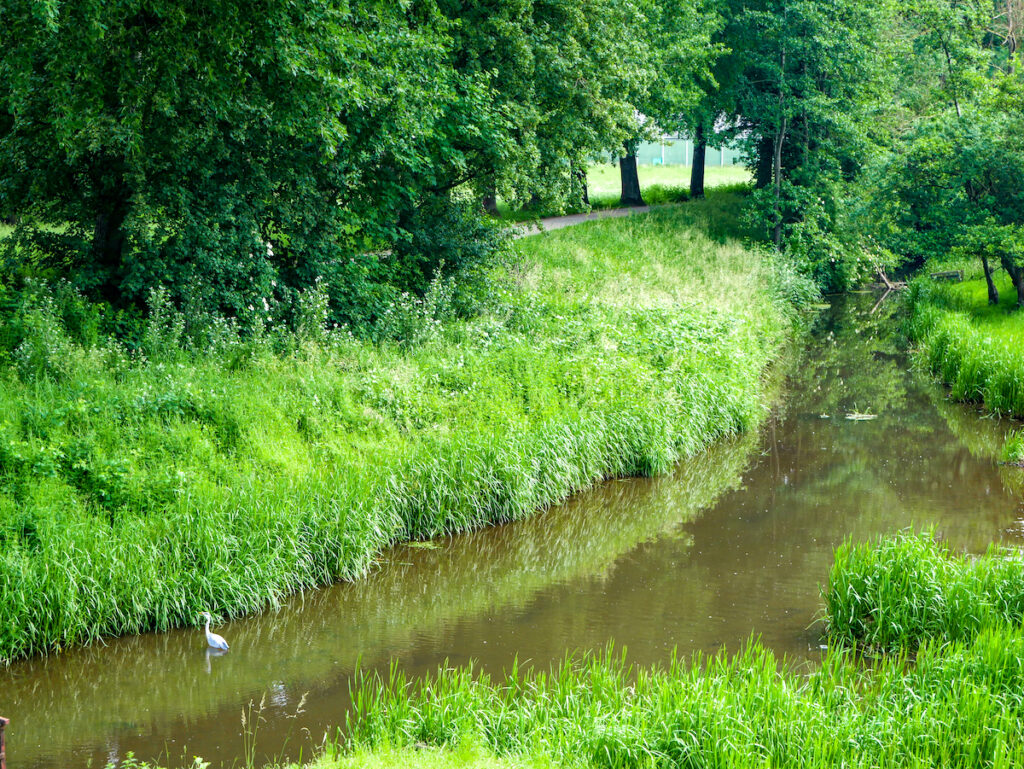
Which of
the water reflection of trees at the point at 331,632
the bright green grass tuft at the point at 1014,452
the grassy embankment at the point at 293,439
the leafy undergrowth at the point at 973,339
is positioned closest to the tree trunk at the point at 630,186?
the leafy undergrowth at the point at 973,339

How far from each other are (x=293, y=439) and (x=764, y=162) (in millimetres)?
25654

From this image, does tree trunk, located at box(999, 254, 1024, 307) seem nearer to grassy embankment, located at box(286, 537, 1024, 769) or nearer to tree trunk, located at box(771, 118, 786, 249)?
tree trunk, located at box(771, 118, 786, 249)

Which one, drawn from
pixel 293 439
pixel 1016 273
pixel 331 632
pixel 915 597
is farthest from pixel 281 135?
pixel 1016 273

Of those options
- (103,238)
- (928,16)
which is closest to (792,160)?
(928,16)

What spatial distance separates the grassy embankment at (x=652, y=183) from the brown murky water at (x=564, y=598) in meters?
20.0

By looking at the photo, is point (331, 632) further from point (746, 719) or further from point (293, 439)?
point (746, 719)

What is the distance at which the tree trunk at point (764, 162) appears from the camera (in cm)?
3291

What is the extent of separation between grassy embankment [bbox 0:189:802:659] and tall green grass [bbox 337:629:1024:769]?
3018 mm

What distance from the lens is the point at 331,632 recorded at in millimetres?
9289

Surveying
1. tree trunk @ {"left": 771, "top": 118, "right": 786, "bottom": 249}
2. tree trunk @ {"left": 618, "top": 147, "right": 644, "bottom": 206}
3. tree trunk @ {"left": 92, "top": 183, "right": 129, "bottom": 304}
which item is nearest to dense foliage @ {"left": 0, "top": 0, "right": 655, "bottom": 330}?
tree trunk @ {"left": 92, "top": 183, "right": 129, "bottom": 304}

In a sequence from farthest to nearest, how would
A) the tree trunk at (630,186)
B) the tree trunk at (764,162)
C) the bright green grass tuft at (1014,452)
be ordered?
the tree trunk at (630,186)
the tree trunk at (764,162)
the bright green grass tuft at (1014,452)

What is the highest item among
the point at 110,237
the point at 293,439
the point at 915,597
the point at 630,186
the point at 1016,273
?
the point at 630,186

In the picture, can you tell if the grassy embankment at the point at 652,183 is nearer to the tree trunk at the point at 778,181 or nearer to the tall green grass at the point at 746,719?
the tree trunk at the point at 778,181

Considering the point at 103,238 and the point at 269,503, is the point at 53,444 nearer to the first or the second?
the point at 269,503
